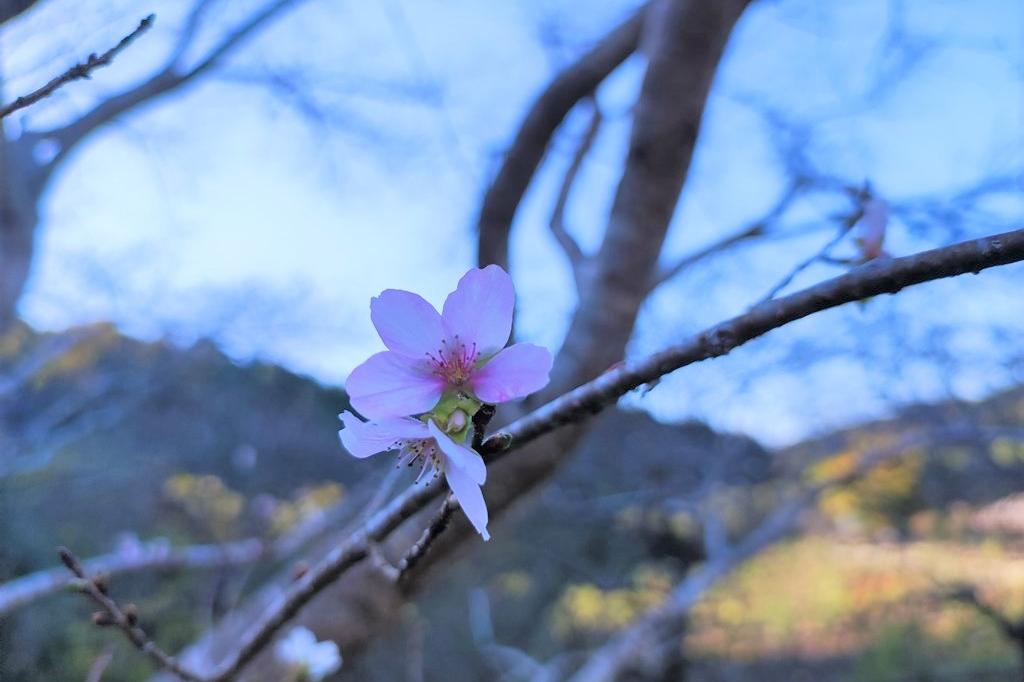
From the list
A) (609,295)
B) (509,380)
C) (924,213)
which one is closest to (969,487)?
(924,213)

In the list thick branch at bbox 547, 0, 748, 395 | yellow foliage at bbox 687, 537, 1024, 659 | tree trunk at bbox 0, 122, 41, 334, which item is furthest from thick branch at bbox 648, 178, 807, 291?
yellow foliage at bbox 687, 537, 1024, 659

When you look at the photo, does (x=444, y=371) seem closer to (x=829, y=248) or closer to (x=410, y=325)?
(x=410, y=325)

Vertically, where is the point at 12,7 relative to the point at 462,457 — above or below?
above

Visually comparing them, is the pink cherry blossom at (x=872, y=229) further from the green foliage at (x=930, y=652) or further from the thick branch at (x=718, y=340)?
the green foliage at (x=930, y=652)

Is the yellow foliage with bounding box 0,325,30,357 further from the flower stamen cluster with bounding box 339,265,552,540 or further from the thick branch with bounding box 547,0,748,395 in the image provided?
the flower stamen cluster with bounding box 339,265,552,540

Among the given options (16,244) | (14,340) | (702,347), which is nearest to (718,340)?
(702,347)
